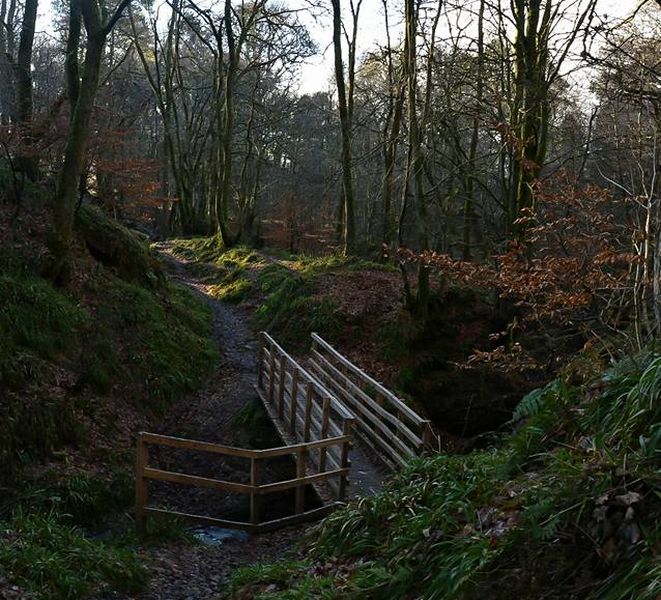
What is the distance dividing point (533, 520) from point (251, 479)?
16.6ft

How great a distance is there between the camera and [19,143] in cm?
1262

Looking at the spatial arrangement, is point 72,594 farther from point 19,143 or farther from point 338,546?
point 19,143

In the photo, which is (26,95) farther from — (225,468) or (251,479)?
(251,479)

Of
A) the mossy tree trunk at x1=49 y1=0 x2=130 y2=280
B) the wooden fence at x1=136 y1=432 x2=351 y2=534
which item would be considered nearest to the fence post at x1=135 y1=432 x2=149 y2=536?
the wooden fence at x1=136 y1=432 x2=351 y2=534

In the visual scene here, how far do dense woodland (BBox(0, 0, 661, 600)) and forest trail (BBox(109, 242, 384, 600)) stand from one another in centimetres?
15

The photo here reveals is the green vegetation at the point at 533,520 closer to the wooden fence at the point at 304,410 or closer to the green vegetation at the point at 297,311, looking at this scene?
the wooden fence at the point at 304,410

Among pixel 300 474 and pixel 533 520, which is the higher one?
pixel 533 520

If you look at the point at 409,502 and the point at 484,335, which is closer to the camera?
the point at 409,502

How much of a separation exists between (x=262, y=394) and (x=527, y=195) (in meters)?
6.84

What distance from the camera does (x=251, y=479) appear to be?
8.08m

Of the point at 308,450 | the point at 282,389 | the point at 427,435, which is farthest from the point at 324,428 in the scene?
the point at 282,389

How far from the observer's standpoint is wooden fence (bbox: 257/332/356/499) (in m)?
8.63

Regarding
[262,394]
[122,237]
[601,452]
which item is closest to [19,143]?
[122,237]

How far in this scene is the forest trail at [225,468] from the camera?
21.9 feet
